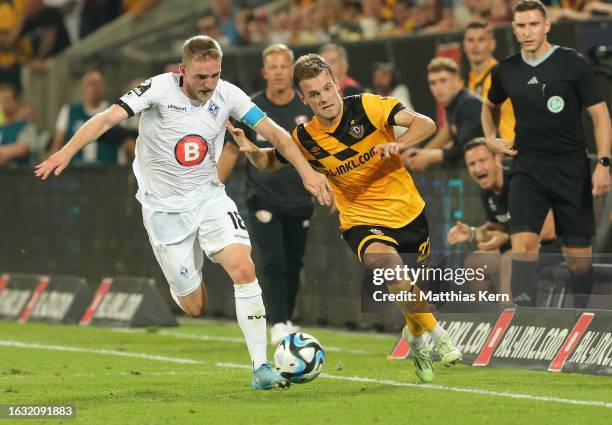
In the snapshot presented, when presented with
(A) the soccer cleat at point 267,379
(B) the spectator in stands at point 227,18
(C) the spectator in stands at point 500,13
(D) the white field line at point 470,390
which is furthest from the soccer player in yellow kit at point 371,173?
(B) the spectator in stands at point 227,18

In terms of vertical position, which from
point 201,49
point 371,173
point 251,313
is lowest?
point 251,313

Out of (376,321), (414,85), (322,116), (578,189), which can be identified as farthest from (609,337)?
(414,85)

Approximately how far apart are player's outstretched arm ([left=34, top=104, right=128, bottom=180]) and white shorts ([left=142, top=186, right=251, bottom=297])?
0.97 meters

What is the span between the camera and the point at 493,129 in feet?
38.8

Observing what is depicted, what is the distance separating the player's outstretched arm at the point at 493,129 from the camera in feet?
38.1

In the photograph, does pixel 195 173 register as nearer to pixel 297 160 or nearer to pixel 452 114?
pixel 297 160

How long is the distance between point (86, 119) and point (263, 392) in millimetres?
9465

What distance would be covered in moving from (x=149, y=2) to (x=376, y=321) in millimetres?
12801

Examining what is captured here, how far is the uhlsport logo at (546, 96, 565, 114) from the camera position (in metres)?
11.3

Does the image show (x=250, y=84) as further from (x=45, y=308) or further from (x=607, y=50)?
(x=607, y=50)

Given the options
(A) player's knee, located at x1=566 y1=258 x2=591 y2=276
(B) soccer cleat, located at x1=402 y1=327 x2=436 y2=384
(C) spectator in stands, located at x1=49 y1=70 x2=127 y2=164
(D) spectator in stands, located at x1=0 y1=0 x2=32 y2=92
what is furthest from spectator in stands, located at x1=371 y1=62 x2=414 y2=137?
(D) spectator in stands, located at x1=0 y1=0 x2=32 y2=92

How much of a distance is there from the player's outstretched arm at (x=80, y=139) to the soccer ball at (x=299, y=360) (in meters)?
1.81

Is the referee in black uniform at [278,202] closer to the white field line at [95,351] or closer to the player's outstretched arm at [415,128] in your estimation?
the white field line at [95,351]
